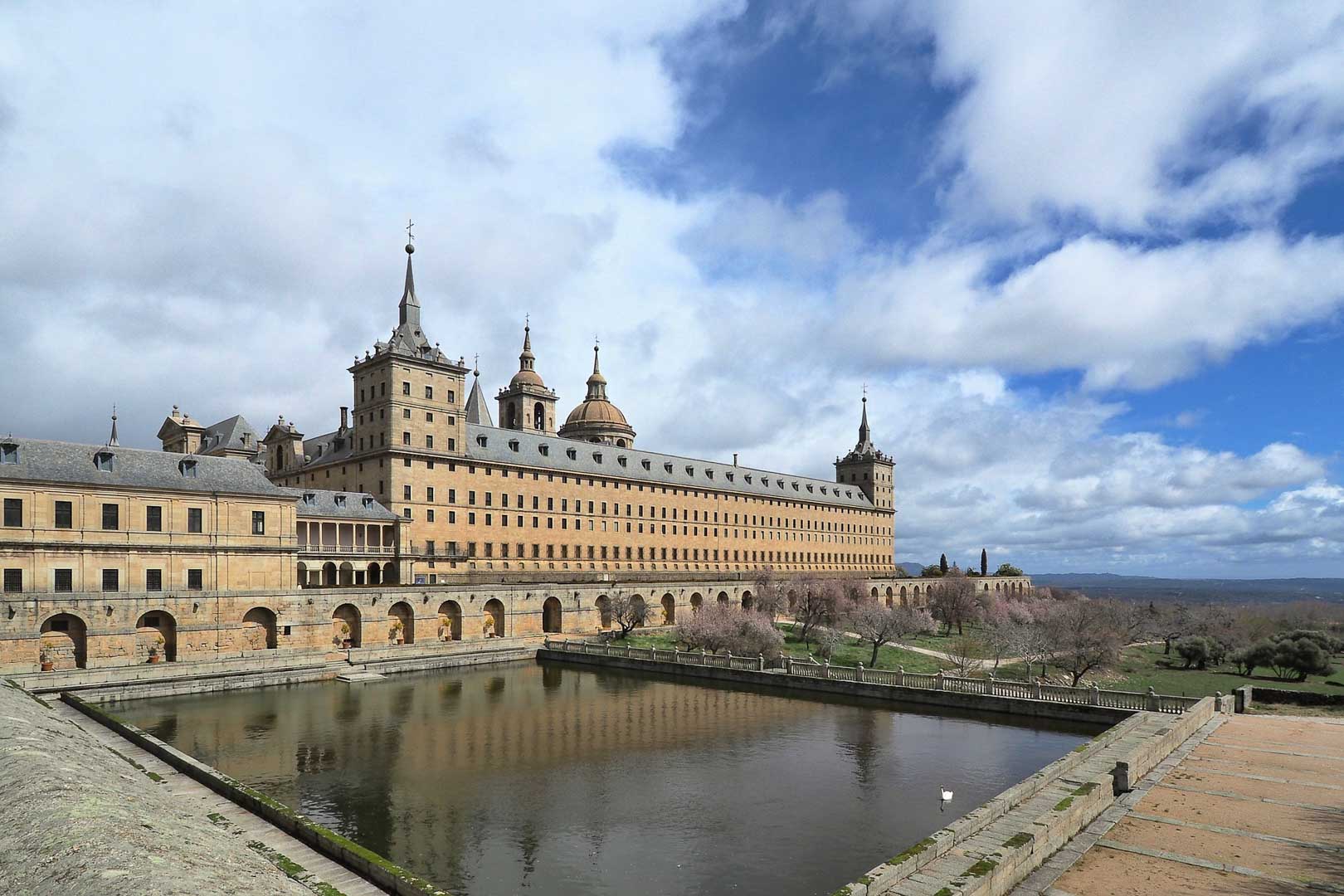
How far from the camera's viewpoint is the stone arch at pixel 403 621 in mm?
53156

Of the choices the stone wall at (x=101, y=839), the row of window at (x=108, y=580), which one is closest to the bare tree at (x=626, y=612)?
the row of window at (x=108, y=580)

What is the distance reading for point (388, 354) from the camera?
64.3 metres

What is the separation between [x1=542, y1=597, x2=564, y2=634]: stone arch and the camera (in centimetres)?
6359

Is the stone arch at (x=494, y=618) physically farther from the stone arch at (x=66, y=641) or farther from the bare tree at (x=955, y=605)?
the bare tree at (x=955, y=605)

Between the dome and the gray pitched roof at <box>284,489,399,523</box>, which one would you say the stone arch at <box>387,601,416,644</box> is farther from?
the dome

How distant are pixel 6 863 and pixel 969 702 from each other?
107ft

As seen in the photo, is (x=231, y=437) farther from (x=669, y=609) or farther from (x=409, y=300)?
(x=669, y=609)

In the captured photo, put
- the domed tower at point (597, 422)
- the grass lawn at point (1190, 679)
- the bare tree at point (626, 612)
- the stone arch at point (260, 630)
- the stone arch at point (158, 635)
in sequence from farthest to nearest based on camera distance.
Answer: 1. the domed tower at point (597, 422)
2. the bare tree at point (626, 612)
3. the grass lawn at point (1190, 679)
4. the stone arch at point (260, 630)
5. the stone arch at point (158, 635)

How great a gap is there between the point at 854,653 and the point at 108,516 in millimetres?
49649

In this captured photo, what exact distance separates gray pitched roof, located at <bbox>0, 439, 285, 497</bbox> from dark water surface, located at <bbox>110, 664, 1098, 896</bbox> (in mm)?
12578

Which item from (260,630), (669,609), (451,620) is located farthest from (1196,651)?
(260,630)

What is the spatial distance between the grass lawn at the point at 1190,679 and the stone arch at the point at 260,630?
166 ft

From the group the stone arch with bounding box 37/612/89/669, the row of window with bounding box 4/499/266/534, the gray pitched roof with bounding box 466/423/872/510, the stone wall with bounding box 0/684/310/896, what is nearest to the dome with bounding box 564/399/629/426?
the gray pitched roof with bounding box 466/423/872/510

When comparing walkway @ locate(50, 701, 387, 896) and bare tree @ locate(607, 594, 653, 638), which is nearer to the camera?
walkway @ locate(50, 701, 387, 896)
